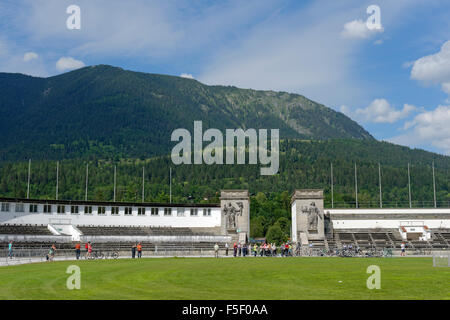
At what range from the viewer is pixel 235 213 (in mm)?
82875

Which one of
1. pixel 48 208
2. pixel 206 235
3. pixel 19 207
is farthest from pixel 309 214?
pixel 19 207

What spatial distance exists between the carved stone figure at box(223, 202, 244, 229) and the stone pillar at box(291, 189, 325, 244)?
947 cm

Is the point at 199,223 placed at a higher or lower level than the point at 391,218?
lower

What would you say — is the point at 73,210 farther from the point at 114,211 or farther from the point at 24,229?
the point at 24,229

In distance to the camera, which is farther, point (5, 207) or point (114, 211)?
point (114, 211)

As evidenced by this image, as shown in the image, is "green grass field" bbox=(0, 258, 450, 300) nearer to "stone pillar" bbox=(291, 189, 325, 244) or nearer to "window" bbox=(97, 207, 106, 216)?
"stone pillar" bbox=(291, 189, 325, 244)

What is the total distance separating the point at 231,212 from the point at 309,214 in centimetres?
1307

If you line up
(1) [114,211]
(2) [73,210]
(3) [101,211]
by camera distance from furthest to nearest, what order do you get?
1. (1) [114,211]
2. (3) [101,211]
3. (2) [73,210]

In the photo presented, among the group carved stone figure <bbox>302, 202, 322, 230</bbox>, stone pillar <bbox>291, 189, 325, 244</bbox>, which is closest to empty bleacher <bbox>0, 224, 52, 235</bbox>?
stone pillar <bbox>291, 189, 325, 244</bbox>

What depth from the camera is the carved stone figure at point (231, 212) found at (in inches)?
3250

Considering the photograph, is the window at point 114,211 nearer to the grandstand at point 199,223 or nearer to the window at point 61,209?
the grandstand at point 199,223
